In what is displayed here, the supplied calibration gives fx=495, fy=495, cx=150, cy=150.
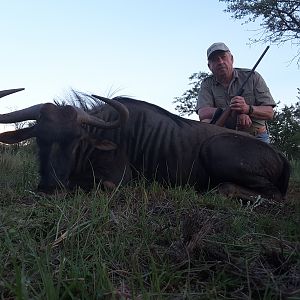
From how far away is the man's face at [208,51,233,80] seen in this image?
5.97 metres

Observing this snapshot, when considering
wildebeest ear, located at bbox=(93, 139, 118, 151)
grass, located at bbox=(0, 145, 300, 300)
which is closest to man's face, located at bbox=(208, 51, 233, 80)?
wildebeest ear, located at bbox=(93, 139, 118, 151)

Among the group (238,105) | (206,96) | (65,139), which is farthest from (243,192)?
(206,96)

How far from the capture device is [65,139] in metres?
4.14

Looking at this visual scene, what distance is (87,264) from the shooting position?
5.83 feet

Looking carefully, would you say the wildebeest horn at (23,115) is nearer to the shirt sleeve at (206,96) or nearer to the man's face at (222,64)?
the shirt sleeve at (206,96)

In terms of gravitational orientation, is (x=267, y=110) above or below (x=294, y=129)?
above

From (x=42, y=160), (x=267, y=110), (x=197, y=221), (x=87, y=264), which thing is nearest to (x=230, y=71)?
(x=267, y=110)

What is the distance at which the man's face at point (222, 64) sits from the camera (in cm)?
597

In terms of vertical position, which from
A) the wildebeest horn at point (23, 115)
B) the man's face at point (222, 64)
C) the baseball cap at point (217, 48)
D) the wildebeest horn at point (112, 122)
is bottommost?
the wildebeest horn at point (112, 122)

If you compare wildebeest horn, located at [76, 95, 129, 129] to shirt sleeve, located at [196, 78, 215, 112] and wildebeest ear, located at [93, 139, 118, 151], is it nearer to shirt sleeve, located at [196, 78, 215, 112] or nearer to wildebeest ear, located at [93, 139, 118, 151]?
wildebeest ear, located at [93, 139, 118, 151]

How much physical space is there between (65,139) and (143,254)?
2.37 meters

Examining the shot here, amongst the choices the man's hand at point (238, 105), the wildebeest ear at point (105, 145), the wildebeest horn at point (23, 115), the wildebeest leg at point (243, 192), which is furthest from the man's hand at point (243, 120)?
the wildebeest horn at point (23, 115)

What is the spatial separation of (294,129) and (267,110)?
10437 mm

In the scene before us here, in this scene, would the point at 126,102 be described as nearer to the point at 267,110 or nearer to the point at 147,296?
the point at 267,110
